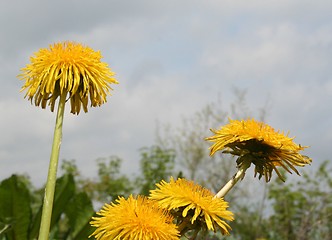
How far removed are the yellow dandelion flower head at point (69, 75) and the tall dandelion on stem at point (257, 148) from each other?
1.34 feet

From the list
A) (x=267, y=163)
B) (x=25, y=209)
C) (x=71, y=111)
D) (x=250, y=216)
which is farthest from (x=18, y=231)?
(x=250, y=216)

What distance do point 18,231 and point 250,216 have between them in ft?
33.4

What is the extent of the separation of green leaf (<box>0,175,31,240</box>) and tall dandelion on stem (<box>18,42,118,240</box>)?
186 cm

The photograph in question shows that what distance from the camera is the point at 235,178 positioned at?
201cm

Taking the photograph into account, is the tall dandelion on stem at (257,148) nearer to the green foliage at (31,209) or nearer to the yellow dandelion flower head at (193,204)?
the yellow dandelion flower head at (193,204)

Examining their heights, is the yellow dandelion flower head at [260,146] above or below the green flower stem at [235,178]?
above

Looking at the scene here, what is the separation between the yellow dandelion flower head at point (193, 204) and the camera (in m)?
1.82

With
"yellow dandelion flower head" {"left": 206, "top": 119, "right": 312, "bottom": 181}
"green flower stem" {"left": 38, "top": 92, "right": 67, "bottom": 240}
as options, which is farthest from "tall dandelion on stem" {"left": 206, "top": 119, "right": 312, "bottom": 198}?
"green flower stem" {"left": 38, "top": 92, "right": 67, "bottom": 240}

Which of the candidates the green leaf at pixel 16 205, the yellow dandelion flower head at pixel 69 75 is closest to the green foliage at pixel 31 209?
the green leaf at pixel 16 205

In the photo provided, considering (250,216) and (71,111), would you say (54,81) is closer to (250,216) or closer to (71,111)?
(71,111)

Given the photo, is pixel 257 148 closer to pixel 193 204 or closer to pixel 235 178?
pixel 235 178

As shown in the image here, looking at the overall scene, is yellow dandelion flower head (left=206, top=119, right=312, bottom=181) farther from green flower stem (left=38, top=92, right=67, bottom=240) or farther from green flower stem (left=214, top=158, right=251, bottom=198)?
green flower stem (left=38, top=92, right=67, bottom=240)

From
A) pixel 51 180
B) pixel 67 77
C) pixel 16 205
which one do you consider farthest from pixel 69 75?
pixel 16 205

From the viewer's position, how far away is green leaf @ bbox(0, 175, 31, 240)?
3.85 metres
